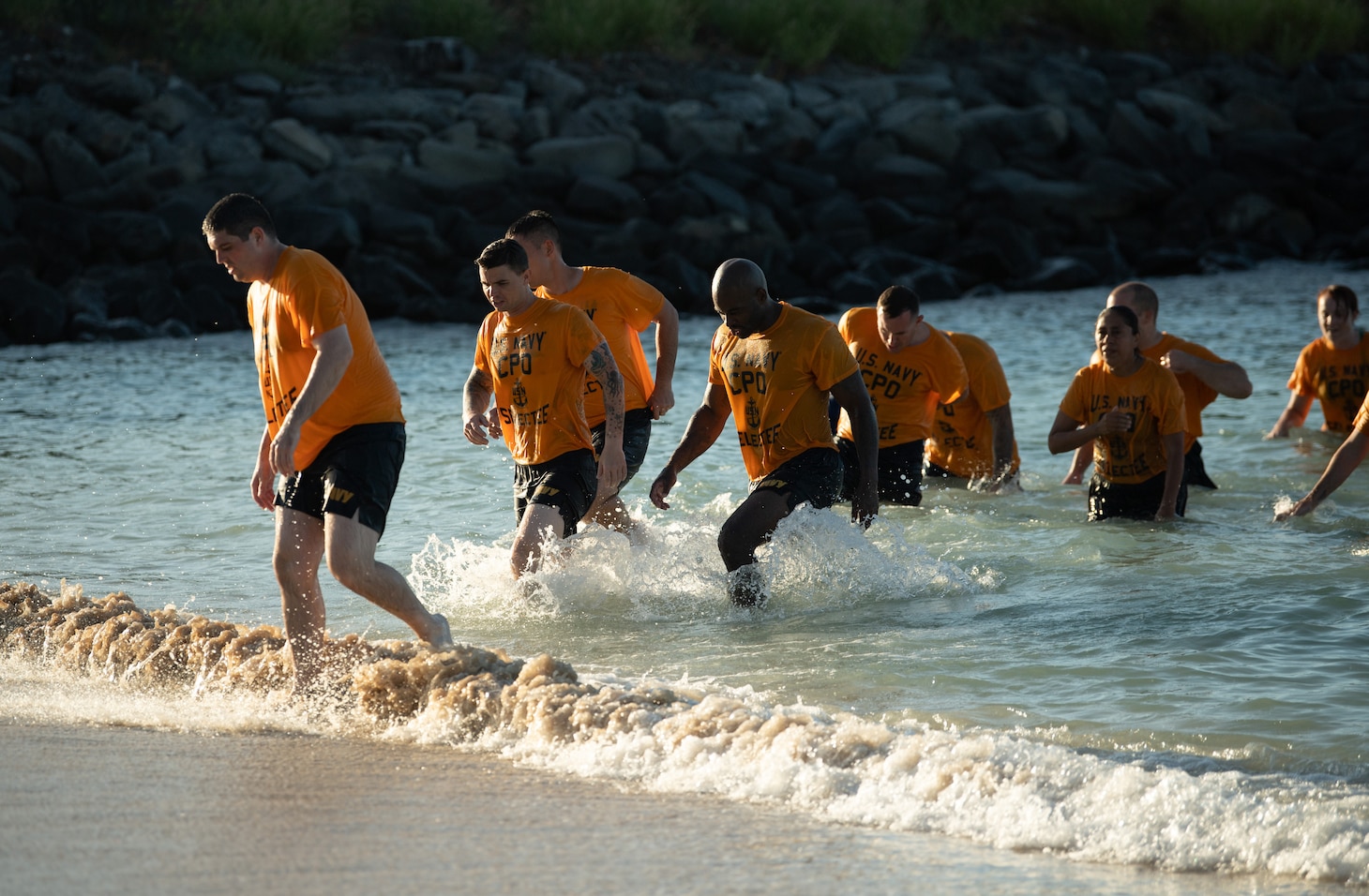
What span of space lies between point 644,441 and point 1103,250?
21287 mm

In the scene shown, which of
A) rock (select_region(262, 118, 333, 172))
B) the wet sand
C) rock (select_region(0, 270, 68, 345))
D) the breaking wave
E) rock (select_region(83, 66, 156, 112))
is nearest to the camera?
the wet sand

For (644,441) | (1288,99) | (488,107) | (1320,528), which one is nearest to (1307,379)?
(1320,528)

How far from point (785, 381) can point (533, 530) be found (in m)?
1.28

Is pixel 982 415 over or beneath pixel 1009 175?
beneath

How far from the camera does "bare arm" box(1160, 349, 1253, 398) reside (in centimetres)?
880

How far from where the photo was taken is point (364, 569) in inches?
206

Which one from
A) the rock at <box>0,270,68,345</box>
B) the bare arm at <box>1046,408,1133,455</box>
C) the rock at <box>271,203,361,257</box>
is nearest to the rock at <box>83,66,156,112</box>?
the rock at <box>271,203,361,257</box>

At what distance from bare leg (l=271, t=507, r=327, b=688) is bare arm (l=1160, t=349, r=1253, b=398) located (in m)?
5.35

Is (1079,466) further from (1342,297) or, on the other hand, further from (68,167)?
(68,167)

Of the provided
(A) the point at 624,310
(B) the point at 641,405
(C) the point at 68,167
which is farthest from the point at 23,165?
(B) the point at 641,405

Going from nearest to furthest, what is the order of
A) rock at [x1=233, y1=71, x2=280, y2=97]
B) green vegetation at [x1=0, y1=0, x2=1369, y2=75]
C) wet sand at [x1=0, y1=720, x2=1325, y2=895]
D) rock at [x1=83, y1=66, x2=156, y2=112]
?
wet sand at [x1=0, y1=720, x2=1325, y2=895] → rock at [x1=83, y1=66, x2=156, y2=112] → rock at [x1=233, y1=71, x2=280, y2=97] → green vegetation at [x1=0, y1=0, x2=1369, y2=75]

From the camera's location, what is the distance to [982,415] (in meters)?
9.95

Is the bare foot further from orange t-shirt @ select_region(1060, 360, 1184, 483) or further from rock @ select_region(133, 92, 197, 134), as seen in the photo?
rock @ select_region(133, 92, 197, 134)

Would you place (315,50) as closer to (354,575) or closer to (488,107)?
(488,107)
